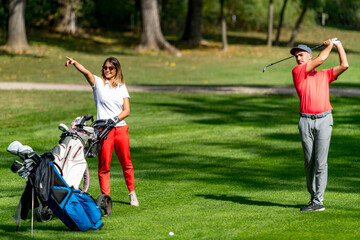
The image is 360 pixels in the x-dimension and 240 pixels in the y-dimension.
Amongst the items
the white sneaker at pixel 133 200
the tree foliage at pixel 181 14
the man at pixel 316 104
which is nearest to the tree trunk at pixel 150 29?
the tree foliage at pixel 181 14

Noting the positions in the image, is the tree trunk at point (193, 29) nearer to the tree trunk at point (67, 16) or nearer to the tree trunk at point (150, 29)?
the tree trunk at point (150, 29)

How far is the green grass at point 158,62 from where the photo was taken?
29656 mm

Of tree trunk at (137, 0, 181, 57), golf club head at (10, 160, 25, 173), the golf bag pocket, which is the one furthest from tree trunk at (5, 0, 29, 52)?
golf club head at (10, 160, 25, 173)

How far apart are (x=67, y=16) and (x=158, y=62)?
14.7m

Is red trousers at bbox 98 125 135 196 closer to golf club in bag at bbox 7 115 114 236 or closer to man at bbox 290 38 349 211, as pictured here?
golf club in bag at bbox 7 115 114 236

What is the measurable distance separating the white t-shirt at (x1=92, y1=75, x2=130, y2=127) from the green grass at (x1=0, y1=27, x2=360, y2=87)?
19023mm

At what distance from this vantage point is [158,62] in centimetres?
3647

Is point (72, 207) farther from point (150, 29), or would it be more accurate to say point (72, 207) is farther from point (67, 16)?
point (67, 16)

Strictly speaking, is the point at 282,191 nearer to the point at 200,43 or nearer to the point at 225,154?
the point at 225,154

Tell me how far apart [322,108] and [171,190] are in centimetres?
296

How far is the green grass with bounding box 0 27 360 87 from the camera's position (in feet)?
97.3

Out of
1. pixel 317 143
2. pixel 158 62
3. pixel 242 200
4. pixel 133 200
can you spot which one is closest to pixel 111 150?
pixel 133 200

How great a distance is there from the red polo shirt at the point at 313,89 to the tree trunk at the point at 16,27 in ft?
101

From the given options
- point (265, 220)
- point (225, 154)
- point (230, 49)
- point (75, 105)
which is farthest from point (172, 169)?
point (230, 49)
